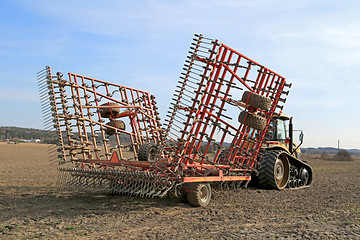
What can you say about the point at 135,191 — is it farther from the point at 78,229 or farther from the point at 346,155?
the point at 346,155

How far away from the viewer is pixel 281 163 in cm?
1030

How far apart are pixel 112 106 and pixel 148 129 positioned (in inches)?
64.4

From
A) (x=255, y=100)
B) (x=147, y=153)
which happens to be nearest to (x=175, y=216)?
(x=147, y=153)

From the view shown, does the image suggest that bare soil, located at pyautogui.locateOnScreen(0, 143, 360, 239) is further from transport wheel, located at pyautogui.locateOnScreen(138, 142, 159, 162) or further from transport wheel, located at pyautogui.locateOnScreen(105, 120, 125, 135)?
transport wheel, located at pyautogui.locateOnScreen(105, 120, 125, 135)

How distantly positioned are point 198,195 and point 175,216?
2.69 ft

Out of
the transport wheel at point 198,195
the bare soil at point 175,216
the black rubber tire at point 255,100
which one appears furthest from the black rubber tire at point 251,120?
the transport wheel at point 198,195

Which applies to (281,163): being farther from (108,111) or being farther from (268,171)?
(108,111)

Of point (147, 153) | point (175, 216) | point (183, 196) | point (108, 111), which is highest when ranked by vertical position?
point (108, 111)

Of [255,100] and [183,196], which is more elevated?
[255,100]

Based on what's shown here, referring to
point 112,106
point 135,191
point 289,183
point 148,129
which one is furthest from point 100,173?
point 289,183

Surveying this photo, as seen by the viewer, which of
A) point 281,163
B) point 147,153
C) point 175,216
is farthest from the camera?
point 281,163

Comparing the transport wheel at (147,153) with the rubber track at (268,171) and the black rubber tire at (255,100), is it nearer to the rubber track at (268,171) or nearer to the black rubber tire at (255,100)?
the black rubber tire at (255,100)

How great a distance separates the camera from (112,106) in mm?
9297

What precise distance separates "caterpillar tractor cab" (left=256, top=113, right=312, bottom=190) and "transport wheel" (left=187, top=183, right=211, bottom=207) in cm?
221
